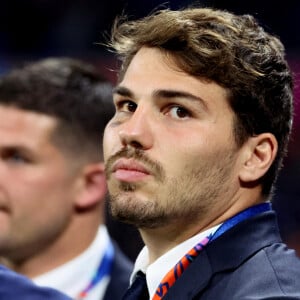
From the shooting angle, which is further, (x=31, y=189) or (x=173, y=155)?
(x=31, y=189)

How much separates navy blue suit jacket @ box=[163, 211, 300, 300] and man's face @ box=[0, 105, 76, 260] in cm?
109

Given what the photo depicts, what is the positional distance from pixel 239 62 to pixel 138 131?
11.6 inches

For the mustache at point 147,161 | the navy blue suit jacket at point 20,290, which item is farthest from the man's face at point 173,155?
the navy blue suit jacket at point 20,290

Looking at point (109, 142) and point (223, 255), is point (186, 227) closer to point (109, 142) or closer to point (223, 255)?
point (223, 255)

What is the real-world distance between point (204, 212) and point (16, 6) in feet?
14.7

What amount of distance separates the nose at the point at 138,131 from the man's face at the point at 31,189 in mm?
933

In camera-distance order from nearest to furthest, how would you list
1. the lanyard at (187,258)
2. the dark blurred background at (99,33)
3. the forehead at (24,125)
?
1. the lanyard at (187,258)
2. the forehead at (24,125)
3. the dark blurred background at (99,33)

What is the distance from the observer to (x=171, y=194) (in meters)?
1.80

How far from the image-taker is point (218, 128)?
1.84 m

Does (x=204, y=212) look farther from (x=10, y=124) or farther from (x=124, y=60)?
(x=10, y=124)

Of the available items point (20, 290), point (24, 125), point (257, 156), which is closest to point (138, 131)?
point (257, 156)

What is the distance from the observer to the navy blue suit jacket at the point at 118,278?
2.64m

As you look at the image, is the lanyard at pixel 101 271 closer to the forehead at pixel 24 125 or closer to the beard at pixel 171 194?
the forehead at pixel 24 125

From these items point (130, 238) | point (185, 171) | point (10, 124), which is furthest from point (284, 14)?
point (185, 171)
